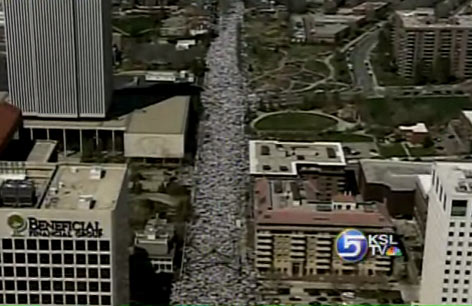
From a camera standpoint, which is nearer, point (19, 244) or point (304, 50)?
point (19, 244)

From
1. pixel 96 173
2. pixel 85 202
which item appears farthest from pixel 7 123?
pixel 85 202

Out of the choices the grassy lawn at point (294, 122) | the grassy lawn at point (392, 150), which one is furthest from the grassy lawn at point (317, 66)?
the grassy lawn at point (392, 150)

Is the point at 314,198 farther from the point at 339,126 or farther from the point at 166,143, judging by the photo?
the point at 339,126

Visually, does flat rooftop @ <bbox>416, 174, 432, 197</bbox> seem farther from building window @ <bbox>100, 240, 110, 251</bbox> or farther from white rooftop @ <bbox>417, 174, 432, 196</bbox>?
building window @ <bbox>100, 240, 110, 251</bbox>

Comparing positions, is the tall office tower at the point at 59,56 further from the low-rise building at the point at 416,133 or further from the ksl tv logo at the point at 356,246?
the ksl tv logo at the point at 356,246

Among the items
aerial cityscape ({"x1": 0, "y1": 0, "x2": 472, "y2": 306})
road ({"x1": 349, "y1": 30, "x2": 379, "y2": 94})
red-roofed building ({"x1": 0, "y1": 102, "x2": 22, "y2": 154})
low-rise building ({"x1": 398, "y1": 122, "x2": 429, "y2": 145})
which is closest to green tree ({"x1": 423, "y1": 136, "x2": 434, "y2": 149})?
low-rise building ({"x1": 398, "y1": 122, "x2": 429, "y2": 145})

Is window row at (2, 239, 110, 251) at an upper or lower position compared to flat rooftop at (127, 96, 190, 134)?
upper

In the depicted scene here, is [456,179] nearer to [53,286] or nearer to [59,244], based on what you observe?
[59,244]

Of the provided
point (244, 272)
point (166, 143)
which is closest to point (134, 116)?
point (166, 143)
